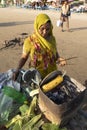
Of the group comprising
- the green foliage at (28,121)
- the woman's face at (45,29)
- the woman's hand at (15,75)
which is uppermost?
the woman's face at (45,29)

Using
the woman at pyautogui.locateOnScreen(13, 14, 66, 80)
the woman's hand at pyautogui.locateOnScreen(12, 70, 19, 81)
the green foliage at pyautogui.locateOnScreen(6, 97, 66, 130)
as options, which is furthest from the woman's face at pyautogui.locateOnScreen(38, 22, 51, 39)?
the green foliage at pyautogui.locateOnScreen(6, 97, 66, 130)

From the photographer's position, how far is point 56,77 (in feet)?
13.5

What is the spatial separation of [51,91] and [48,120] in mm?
322

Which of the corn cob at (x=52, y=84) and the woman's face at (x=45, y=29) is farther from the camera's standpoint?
the woman's face at (x=45, y=29)

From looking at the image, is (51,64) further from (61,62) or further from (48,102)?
(48,102)

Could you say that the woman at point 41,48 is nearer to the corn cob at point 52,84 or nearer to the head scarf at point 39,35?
the head scarf at point 39,35

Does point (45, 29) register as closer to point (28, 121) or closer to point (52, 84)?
point (52, 84)

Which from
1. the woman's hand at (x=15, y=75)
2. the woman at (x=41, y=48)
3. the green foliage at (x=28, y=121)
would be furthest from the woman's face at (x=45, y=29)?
the green foliage at (x=28, y=121)

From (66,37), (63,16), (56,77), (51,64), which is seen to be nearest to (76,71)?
(51,64)

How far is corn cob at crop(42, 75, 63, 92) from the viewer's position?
155 inches

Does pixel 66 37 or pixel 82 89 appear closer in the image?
pixel 82 89

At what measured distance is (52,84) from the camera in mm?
4004

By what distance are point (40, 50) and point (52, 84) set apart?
67 centimetres

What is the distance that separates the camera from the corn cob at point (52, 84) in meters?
3.94
